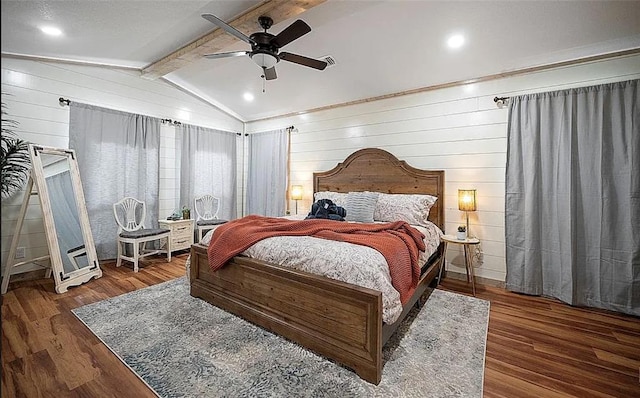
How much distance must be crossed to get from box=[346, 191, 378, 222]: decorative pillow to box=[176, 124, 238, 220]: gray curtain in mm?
2849

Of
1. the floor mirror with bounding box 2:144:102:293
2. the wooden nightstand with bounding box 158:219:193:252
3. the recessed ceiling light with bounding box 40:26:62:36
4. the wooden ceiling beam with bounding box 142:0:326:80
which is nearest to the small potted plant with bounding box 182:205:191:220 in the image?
the wooden nightstand with bounding box 158:219:193:252

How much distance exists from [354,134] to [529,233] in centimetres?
261

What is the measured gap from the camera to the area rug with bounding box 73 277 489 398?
5.79 ft

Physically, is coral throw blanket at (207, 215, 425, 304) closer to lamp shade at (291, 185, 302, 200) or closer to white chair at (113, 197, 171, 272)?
white chair at (113, 197, 171, 272)

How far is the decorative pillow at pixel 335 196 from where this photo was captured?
4.09 metres

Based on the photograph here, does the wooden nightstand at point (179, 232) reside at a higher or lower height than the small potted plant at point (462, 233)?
lower

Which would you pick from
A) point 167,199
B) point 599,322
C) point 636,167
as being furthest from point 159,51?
point 599,322

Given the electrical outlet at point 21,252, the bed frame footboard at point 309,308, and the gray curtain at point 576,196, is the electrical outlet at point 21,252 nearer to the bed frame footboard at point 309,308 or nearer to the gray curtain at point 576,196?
the bed frame footboard at point 309,308

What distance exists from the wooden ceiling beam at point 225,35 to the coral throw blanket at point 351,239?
1.92 meters

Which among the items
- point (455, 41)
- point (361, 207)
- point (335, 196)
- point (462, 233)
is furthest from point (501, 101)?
point (335, 196)

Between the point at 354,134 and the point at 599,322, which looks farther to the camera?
the point at 354,134

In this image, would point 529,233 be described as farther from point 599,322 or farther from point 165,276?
point 165,276

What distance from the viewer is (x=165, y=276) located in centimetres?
365

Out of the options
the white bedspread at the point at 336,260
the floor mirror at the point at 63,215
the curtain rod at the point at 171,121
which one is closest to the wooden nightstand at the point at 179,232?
the floor mirror at the point at 63,215
